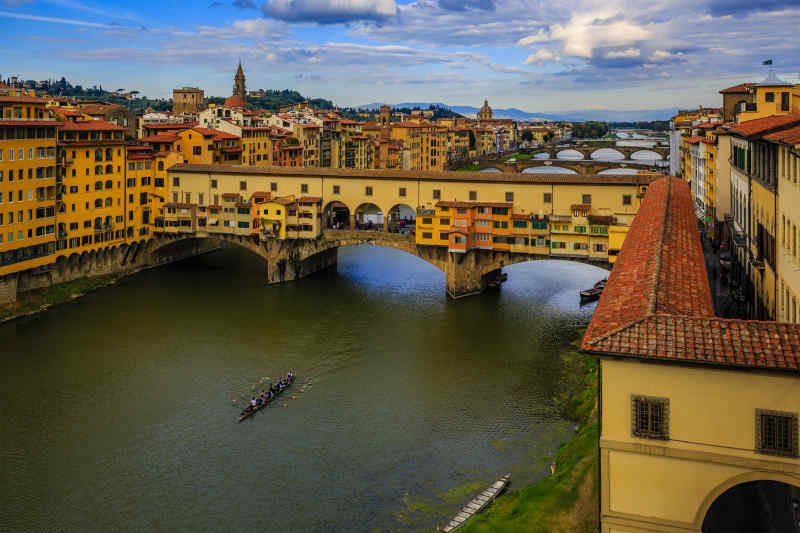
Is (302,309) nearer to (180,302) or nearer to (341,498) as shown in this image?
(180,302)

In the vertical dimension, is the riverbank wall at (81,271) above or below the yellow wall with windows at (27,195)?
below

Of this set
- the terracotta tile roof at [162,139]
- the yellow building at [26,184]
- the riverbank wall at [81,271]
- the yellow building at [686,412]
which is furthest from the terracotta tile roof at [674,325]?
the terracotta tile roof at [162,139]

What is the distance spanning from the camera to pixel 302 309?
3566cm

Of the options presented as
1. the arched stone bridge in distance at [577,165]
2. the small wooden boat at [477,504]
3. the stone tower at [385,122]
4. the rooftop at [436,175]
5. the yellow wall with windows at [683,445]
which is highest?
the stone tower at [385,122]

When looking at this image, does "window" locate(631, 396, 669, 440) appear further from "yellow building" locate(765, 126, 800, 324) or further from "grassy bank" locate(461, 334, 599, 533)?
"yellow building" locate(765, 126, 800, 324)

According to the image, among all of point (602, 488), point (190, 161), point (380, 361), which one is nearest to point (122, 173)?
point (190, 161)

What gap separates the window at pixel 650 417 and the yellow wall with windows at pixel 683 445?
59 mm

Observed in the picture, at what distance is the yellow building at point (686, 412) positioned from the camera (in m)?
10.5

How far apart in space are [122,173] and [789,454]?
129 ft

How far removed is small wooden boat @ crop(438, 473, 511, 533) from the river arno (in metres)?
0.49

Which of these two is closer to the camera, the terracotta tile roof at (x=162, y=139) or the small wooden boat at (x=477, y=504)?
the small wooden boat at (x=477, y=504)

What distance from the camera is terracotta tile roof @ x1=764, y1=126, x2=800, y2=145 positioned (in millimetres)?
14008

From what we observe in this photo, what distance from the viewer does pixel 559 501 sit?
15.9 m

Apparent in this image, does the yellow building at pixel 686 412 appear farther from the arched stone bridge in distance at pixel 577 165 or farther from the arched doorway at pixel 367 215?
the arched stone bridge in distance at pixel 577 165
